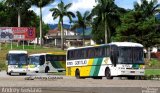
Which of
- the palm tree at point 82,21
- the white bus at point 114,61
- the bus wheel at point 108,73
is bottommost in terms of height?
the bus wheel at point 108,73

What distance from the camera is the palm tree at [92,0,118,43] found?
91.8 meters

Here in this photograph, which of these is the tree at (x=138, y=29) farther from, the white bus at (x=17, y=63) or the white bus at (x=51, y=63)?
the white bus at (x=17, y=63)

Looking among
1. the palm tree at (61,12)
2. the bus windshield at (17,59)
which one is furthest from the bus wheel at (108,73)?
the palm tree at (61,12)

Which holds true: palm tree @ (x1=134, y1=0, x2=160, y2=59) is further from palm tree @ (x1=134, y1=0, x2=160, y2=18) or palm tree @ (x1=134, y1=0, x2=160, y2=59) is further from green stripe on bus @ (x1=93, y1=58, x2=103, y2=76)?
green stripe on bus @ (x1=93, y1=58, x2=103, y2=76)

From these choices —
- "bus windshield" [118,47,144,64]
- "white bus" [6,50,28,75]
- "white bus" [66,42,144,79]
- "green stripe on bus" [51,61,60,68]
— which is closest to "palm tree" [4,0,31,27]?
"green stripe on bus" [51,61,60,68]

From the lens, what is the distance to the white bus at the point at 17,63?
166 feet

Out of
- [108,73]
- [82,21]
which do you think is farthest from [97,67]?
[82,21]

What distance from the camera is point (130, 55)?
36156mm

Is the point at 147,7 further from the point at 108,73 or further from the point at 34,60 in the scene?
the point at 108,73

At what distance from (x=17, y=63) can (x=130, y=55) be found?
1795 cm

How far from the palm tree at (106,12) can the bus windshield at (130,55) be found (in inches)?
2192

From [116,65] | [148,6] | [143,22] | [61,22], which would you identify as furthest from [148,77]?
[61,22]

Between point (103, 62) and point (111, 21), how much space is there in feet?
186

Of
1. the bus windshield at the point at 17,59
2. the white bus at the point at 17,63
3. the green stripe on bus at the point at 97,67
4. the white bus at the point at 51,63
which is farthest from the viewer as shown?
the white bus at the point at 51,63
